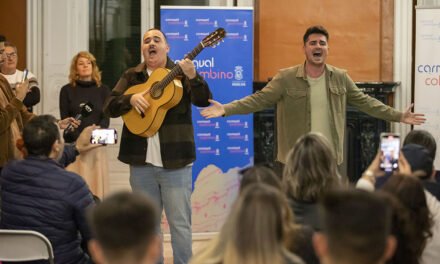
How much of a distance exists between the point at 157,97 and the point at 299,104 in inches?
38.8

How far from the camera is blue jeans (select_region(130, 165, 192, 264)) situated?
15.1 feet

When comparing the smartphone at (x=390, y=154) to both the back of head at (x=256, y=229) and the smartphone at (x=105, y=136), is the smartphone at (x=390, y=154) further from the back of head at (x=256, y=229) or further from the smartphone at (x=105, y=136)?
the smartphone at (x=105, y=136)

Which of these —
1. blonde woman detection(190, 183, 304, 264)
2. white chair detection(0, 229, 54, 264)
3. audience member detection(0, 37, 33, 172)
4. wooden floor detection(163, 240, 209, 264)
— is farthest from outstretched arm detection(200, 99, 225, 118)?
blonde woman detection(190, 183, 304, 264)

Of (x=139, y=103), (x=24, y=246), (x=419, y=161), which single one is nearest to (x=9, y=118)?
(x=139, y=103)

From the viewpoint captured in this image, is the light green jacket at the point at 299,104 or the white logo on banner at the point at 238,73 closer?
the light green jacket at the point at 299,104

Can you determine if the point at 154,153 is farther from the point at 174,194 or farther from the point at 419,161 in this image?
the point at 419,161

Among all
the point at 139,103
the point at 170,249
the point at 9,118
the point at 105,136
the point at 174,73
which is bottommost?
the point at 170,249

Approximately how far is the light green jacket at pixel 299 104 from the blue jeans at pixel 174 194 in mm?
689

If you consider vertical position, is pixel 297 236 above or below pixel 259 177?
below

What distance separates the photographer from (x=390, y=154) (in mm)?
3514

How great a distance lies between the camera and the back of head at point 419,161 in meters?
3.59

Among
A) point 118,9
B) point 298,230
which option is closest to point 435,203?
point 298,230

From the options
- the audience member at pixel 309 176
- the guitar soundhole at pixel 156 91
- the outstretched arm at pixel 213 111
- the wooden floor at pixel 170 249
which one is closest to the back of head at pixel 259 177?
the audience member at pixel 309 176

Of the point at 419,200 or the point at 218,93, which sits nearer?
the point at 419,200
